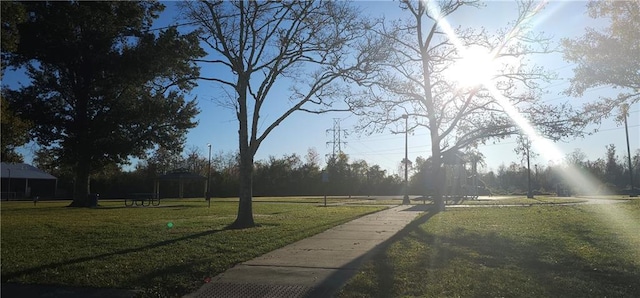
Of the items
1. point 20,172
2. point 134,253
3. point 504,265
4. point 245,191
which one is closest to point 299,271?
point 504,265

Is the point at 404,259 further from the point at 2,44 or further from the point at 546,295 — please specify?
the point at 2,44

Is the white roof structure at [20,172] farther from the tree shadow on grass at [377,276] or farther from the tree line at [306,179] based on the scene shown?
the tree shadow on grass at [377,276]

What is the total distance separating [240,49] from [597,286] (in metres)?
12.9

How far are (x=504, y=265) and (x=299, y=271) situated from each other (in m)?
3.38

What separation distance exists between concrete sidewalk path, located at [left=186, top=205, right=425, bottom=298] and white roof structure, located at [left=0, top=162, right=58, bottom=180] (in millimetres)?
61807

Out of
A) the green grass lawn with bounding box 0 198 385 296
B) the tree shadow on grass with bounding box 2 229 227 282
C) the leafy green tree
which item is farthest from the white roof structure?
the tree shadow on grass with bounding box 2 229 227 282

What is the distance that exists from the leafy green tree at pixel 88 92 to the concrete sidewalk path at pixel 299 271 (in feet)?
54.1

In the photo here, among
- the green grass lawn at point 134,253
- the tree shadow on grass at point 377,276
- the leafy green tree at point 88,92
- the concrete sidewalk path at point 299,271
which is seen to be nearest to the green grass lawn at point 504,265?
the tree shadow on grass at point 377,276

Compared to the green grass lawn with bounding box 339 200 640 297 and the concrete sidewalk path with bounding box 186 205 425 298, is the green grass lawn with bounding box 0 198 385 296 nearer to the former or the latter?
the concrete sidewalk path with bounding box 186 205 425 298

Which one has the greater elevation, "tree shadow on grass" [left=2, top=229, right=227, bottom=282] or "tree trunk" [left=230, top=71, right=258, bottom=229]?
"tree trunk" [left=230, top=71, right=258, bottom=229]

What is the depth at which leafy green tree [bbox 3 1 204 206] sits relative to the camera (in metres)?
26.4

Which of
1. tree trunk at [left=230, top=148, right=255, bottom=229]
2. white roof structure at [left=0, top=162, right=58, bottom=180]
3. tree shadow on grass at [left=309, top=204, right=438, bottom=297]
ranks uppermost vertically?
white roof structure at [left=0, top=162, right=58, bottom=180]

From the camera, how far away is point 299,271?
25.9ft

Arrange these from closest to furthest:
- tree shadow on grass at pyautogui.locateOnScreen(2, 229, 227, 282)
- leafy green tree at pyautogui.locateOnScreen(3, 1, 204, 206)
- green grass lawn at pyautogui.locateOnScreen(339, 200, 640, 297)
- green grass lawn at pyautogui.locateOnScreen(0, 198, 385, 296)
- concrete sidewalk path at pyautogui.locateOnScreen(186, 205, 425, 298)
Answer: green grass lawn at pyautogui.locateOnScreen(339, 200, 640, 297) → concrete sidewalk path at pyautogui.locateOnScreen(186, 205, 425, 298) → green grass lawn at pyautogui.locateOnScreen(0, 198, 385, 296) → tree shadow on grass at pyautogui.locateOnScreen(2, 229, 227, 282) → leafy green tree at pyautogui.locateOnScreen(3, 1, 204, 206)
